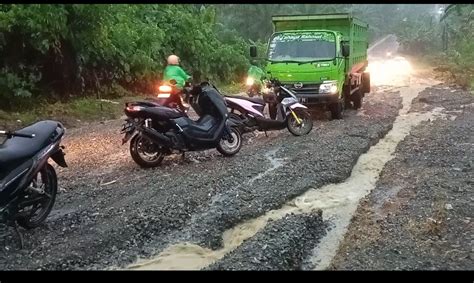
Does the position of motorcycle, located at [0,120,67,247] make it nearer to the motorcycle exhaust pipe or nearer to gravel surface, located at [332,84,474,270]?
the motorcycle exhaust pipe

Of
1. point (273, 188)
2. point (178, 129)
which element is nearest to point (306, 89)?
→ point (178, 129)

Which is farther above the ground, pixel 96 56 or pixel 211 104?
pixel 96 56

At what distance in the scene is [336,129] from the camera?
11336mm

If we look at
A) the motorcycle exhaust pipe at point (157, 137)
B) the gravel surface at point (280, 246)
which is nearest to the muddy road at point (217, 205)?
the gravel surface at point (280, 246)

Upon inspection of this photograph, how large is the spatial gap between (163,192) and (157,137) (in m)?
1.37

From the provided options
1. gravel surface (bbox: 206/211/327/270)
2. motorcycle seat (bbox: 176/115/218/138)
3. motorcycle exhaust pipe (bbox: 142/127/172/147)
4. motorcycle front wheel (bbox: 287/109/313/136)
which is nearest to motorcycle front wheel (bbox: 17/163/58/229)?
gravel surface (bbox: 206/211/327/270)

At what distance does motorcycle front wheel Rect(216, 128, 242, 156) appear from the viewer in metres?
8.89

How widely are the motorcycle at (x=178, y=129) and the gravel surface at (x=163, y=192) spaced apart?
0.25 m

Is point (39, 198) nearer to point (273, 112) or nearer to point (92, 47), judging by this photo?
point (273, 112)

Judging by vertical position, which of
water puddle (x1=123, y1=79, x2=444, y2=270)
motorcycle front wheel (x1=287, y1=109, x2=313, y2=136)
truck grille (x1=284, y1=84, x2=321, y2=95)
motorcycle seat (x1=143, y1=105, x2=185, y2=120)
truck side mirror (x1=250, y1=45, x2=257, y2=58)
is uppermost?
truck side mirror (x1=250, y1=45, x2=257, y2=58)

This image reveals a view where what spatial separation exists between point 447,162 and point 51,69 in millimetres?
10229

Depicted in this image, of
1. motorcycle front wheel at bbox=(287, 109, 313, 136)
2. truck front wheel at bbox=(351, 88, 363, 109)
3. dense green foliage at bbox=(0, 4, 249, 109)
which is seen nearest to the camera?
motorcycle front wheel at bbox=(287, 109, 313, 136)

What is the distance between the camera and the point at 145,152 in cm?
823

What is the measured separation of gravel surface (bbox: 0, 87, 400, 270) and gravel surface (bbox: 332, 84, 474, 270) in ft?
2.89
